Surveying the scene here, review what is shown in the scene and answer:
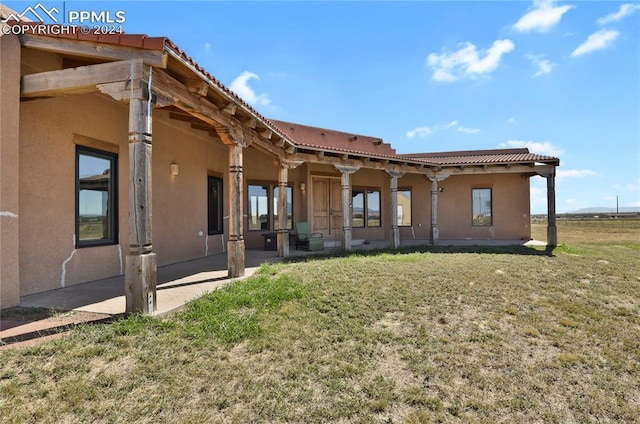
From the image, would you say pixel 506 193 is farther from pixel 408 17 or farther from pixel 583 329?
pixel 583 329

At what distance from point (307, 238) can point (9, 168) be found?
713 cm

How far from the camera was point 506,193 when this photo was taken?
12359mm

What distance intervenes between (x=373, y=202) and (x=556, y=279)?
757 centimetres

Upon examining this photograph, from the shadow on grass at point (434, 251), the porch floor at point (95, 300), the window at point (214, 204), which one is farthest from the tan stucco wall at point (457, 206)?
the porch floor at point (95, 300)

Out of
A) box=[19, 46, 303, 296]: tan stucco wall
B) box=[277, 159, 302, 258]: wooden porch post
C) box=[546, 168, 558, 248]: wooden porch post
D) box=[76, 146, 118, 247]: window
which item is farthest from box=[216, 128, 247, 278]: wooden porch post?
box=[546, 168, 558, 248]: wooden porch post

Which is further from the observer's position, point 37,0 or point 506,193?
point 506,193

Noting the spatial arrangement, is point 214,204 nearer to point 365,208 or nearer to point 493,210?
point 365,208

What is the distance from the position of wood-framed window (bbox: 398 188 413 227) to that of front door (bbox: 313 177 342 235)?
2.83 metres

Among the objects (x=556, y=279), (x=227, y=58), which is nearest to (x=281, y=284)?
(x=556, y=279)

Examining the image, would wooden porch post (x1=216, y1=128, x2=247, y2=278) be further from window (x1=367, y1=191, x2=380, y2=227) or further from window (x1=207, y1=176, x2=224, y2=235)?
window (x1=367, y1=191, x2=380, y2=227)

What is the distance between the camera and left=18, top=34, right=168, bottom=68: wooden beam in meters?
3.46

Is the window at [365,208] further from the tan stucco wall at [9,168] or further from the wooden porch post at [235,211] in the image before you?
the tan stucco wall at [9,168]

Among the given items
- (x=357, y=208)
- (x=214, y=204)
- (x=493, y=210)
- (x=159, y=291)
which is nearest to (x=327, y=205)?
(x=357, y=208)

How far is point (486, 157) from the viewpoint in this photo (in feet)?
41.7
